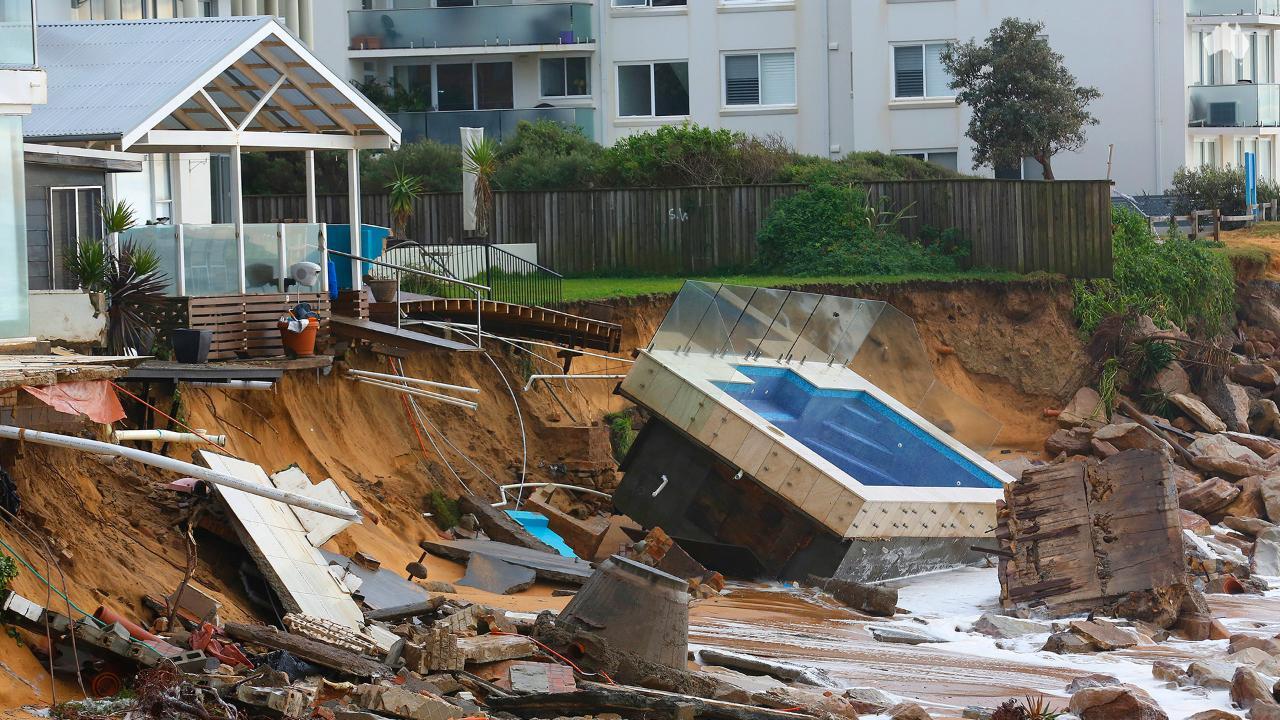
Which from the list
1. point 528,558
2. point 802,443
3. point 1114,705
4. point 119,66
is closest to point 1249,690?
point 1114,705

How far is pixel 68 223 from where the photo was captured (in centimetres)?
1847

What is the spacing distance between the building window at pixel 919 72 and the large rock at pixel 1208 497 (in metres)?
19.2

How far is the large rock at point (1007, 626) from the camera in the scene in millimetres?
17922

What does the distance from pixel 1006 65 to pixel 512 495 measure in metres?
21.0

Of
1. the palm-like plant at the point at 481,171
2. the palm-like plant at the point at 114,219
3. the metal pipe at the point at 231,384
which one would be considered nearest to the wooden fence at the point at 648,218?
the palm-like plant at the point at 481,171

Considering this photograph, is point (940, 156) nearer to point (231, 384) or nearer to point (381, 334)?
point (381, 334)

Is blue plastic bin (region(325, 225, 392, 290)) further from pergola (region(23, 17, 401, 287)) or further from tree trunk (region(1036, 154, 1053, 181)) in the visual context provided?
tree trunk (region(1036, 154, 1053, 181))

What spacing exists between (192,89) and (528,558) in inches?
233

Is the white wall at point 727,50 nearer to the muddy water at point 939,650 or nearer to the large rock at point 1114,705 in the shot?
the muddy water at point 939,650

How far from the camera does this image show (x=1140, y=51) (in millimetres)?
42312

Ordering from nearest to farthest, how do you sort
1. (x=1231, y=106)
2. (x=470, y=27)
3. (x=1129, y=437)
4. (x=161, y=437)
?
(x=161, y=437) → (x=1129, y=437) → (x=1231, y=106) → (x=470, y=27)

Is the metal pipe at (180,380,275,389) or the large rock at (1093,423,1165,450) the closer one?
the metal pipe at (180,380,275,389)

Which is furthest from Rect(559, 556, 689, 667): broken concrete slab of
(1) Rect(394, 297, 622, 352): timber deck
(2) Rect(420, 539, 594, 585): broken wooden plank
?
(1) Rect(394, 297, 622, 352): timber deck

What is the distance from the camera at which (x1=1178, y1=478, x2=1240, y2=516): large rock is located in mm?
25227
